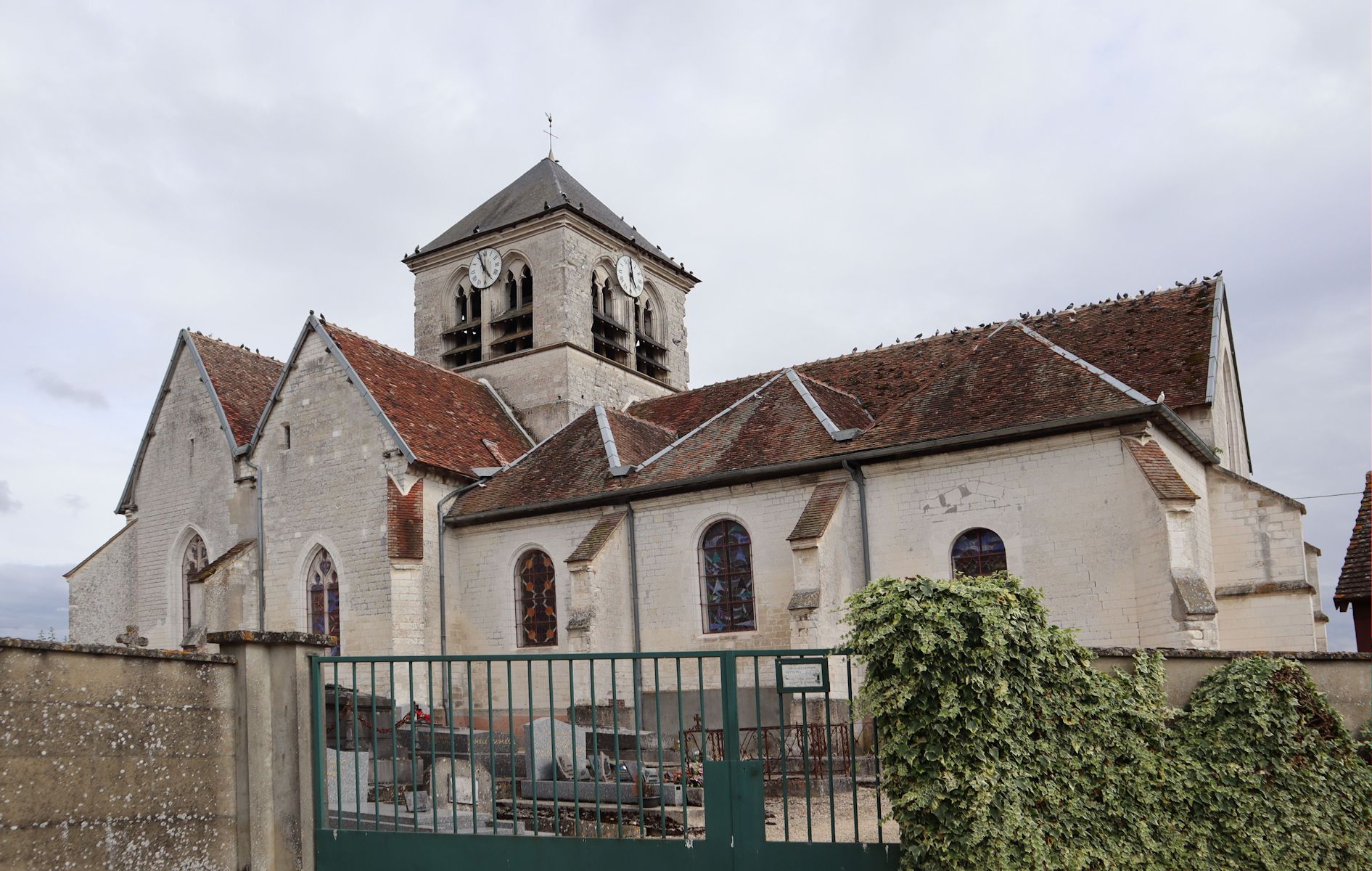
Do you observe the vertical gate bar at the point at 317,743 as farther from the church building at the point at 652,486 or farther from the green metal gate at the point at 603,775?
the church building at the point at 652,486

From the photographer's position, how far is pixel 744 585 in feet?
63.0

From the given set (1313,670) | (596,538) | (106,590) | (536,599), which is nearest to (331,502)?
(536,599)

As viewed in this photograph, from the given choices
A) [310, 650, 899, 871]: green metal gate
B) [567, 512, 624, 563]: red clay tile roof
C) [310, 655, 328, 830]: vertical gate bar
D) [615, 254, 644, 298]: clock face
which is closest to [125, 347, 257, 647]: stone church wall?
[310, 650, 899, 871]: green metal gate

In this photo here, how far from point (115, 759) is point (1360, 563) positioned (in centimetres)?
2107

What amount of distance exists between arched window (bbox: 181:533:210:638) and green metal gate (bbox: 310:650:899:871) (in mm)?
7656

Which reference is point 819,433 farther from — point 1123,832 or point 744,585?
point 1123,832

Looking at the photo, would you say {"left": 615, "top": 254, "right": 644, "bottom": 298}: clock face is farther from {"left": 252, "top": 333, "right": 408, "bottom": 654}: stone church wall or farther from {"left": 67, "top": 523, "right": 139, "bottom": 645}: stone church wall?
{"left": 67, "top": 523, "right": 139, "bottom": 645}: stone church wall

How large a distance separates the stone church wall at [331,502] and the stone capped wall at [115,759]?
14.4 meters

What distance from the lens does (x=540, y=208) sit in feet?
95.8

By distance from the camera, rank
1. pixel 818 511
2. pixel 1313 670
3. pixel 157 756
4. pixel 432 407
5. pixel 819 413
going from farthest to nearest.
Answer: pixel 432 407, pixel 819 413, pixel 818 511, pixel 1313 670, pixel 157 756

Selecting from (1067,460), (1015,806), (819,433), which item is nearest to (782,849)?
(1015,806)

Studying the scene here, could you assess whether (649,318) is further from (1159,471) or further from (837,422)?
(1159,471)

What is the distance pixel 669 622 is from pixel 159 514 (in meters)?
13.1

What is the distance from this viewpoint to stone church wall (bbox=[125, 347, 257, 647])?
24.5 meters
